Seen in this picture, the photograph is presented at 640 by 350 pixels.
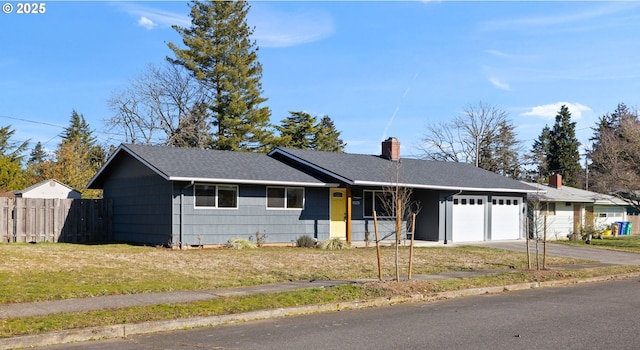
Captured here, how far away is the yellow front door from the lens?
25609mm

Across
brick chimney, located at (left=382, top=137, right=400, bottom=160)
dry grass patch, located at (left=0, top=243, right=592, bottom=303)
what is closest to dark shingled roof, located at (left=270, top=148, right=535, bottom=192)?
brick chimney, located at (left=382, top=137, right=400, bottom=160)

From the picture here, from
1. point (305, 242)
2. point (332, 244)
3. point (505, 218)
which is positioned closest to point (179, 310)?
point (332, 244)

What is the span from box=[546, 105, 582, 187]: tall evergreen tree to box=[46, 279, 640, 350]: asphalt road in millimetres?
64531

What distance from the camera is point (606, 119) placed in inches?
3066

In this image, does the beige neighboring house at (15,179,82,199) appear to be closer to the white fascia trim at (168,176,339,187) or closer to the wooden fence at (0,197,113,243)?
the wooden fence at (0,197,113,243)

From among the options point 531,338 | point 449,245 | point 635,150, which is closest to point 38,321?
point 531,338

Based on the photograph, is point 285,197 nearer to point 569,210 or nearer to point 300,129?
point 569,210

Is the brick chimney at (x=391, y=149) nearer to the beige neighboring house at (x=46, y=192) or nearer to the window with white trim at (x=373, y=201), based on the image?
the window with white trim at (x=373, y=201)

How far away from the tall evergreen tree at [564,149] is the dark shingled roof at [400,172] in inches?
1755

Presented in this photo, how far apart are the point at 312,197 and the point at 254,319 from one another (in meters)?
15.1

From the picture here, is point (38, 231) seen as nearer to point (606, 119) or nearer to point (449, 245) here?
point (449, 245)

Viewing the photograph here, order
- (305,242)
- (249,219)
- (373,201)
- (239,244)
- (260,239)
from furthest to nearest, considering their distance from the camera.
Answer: (373,201), (305,242), (249,219), (260,239), (239,244)

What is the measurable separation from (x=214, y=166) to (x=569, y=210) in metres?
23.6

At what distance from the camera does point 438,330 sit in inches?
352
